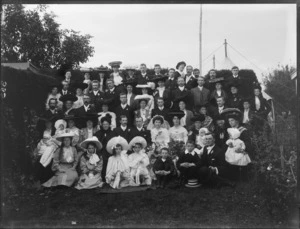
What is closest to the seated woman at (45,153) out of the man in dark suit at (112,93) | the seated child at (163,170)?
the man in dark suit at (112,93)

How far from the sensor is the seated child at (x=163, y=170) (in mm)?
7641

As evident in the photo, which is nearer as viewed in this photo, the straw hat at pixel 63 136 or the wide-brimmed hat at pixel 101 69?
the straw hat at pixel 63 136

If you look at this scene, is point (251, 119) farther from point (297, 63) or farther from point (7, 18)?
point (7, 18)

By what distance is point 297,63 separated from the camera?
734 cm

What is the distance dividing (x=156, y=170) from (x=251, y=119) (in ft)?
6.49

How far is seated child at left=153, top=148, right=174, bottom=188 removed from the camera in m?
7.64

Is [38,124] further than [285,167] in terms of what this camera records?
Yes

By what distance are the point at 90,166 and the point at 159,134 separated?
54.9 inches

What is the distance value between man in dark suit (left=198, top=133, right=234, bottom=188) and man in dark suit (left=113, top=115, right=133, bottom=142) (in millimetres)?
1406

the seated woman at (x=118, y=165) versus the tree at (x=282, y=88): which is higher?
the tree at (x=282, y=88)

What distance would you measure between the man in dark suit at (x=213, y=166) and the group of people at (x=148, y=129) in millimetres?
18

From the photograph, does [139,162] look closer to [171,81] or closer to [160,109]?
[160,109]

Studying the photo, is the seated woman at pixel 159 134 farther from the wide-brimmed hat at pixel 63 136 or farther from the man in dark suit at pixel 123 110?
the wide-brimmed hat at pixel 63 136

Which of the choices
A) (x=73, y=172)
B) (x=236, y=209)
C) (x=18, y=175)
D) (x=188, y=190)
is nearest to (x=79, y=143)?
(x=73, y=172)
